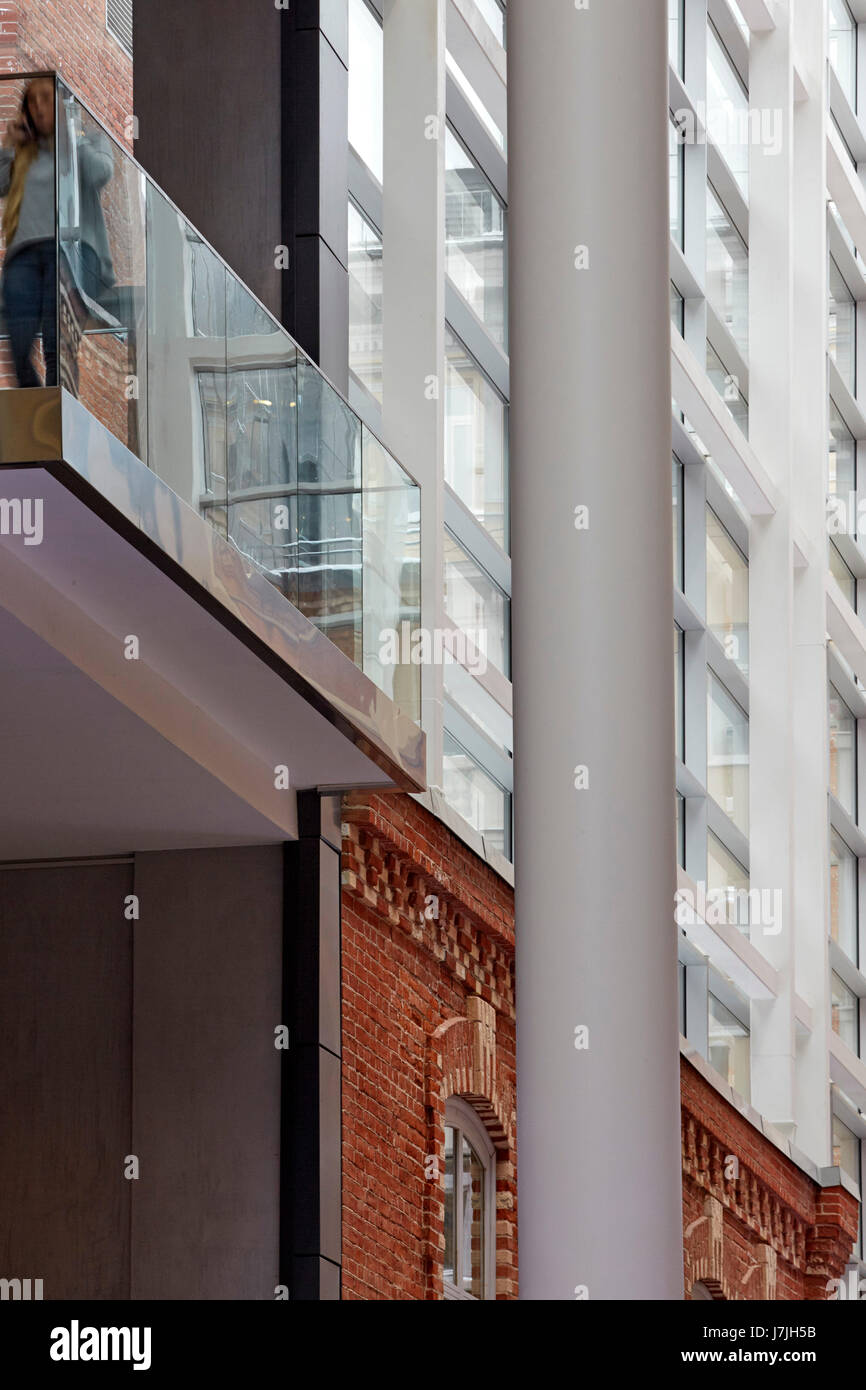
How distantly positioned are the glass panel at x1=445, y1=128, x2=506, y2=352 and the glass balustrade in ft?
21.2

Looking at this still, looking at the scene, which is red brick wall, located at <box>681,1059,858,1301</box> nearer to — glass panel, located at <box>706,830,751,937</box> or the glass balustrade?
glass panel, located at <box>706,830,751,937</box>

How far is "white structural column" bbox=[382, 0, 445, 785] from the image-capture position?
14.1 m

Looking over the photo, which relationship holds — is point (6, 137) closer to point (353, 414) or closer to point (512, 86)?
point (512, 86)

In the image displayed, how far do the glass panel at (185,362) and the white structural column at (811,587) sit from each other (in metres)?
15.2

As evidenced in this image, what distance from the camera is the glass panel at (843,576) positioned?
29547mm

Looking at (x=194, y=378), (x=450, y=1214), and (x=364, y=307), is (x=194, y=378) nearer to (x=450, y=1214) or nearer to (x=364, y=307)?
(x=364, y=307)

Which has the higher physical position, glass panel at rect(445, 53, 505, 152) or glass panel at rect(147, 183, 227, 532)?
glass panel at rect(445, 53, 505, 152)

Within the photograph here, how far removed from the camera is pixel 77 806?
10.9m

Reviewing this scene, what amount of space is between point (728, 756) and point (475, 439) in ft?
25.8

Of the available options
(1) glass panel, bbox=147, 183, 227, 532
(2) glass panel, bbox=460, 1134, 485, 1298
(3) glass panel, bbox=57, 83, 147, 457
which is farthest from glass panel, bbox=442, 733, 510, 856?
(3) glass panel, bbox=57, 83, 147, 457

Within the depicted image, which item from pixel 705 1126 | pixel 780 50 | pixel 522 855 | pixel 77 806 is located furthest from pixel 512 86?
pixel 780 50

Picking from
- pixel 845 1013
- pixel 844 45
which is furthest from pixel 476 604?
pixel 844 45

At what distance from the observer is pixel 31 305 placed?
26.0 ft

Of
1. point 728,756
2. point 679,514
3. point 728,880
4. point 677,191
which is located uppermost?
point 677,191
